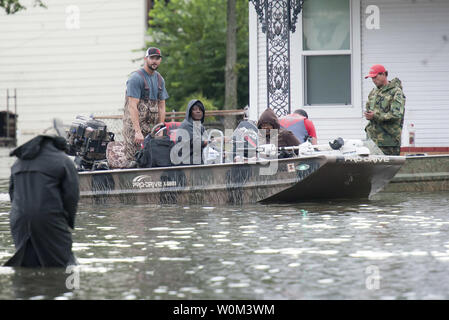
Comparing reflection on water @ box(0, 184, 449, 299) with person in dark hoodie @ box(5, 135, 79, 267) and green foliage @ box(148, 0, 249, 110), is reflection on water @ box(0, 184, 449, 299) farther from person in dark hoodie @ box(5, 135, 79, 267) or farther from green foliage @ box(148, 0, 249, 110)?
green foliage @ box(148, 0, 249, 110)

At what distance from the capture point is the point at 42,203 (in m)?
7.12

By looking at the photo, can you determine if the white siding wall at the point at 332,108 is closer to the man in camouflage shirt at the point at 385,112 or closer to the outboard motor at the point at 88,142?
the man in camouflage shirt at the point at 385,112

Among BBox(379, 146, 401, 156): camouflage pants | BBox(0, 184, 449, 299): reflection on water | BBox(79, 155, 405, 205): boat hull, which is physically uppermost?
BBox(379, 146, 401, 156): camouflage pants

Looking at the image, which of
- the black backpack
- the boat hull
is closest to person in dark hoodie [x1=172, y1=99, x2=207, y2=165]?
the black backpack

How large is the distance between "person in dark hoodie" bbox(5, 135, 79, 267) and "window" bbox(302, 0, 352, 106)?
1092 centimetres

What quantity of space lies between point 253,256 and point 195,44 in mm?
26600

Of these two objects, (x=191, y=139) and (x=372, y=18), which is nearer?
(x=191, y=139)

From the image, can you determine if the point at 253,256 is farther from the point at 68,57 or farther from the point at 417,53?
the point at 68,57

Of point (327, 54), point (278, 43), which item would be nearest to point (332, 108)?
point (327, 54)

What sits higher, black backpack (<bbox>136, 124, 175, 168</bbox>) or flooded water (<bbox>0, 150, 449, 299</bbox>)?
black backpack (<bbox>136, 124, 175, 168</bbox>)

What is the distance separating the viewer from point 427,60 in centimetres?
1762

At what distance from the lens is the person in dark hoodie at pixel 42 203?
7.13m

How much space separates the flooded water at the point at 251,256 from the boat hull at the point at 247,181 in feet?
2.44

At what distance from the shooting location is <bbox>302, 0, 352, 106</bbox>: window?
17.7m
